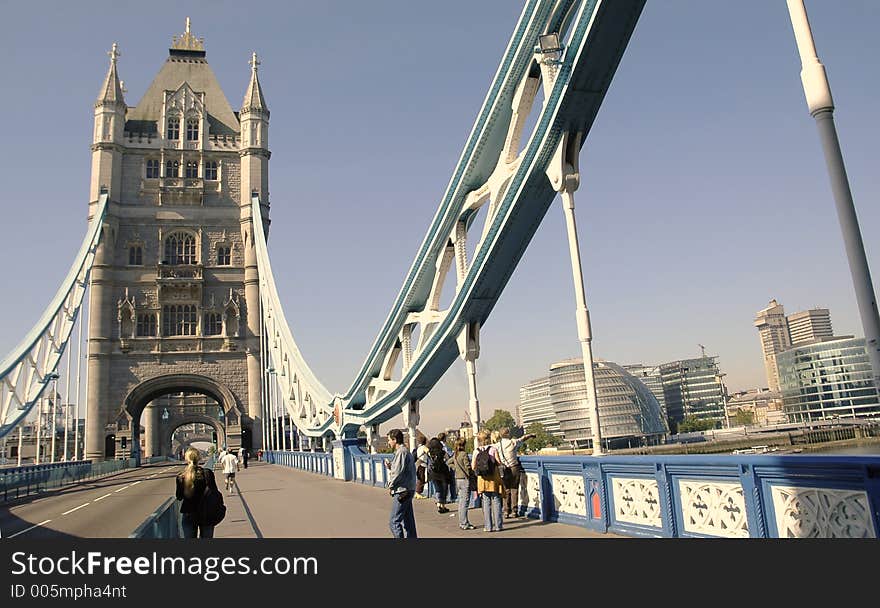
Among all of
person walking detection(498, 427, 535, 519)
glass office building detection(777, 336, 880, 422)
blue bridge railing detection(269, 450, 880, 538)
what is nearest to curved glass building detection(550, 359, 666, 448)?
glass office building detection(777, 336, 880, 422)

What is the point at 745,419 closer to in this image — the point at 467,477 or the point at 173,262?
the point at 173,262

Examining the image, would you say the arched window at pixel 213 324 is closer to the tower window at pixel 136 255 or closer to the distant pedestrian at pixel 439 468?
the tower window at pixel 136 255

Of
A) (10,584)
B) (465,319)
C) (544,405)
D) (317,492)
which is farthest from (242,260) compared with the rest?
(544,405)

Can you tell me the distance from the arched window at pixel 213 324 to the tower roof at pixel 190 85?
15.1 metres

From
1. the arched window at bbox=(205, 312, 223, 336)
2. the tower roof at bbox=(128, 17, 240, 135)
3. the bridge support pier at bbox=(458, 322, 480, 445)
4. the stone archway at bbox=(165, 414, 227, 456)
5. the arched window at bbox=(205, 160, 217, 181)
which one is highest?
the tower roof at bbox=(128, 17, 240, 135)

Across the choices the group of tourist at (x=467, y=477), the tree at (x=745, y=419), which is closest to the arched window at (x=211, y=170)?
the group of tourist at (x=467, y=477)

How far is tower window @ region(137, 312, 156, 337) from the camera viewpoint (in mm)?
51969

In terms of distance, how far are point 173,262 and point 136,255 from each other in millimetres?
2677

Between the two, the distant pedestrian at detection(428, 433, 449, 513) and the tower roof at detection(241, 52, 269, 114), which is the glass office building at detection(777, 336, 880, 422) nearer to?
the tower roof at detection(241, 52, 269, 114)

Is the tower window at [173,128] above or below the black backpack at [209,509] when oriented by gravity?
above

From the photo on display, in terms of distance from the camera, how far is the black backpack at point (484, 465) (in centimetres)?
983

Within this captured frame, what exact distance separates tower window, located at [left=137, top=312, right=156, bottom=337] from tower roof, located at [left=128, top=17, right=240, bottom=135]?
52.0 feet

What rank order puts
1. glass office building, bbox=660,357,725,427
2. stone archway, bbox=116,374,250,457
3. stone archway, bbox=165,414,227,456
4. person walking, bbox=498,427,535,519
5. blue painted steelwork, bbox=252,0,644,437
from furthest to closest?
glass office building, bbox=660,357,725,427 < stone archway, bbox=165,414,227,456 < stone archway, bbox=116,374,250,457 < blue painted steelwork, bbox=252,0,644,437 < person walking, bbox=498,427,535,519

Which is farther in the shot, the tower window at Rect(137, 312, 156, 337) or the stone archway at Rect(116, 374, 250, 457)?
the tower window at Rect(137, 312, 156, 337)
